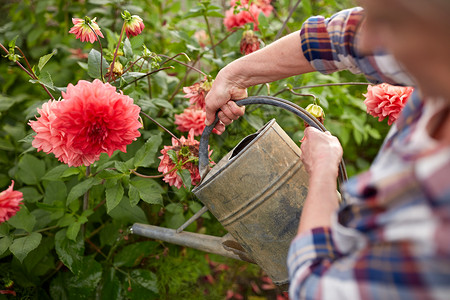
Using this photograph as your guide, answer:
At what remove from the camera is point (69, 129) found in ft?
3.03

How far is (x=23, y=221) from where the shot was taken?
1222 millimetres

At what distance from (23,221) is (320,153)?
93 centimetres

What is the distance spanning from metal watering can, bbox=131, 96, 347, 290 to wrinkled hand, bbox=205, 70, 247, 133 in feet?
0.16

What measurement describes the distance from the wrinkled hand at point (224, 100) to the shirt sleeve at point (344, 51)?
0.21 metres

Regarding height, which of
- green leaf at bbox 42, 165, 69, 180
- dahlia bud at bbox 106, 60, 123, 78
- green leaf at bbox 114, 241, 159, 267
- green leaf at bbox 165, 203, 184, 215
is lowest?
green leaf at bbox 114, 241, 159, 267

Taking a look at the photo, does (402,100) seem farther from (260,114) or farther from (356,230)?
(356,230)

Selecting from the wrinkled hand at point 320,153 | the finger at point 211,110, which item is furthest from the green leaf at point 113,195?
the wrinkled hand at point 320,153

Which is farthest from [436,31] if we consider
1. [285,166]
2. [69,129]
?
[69,129]

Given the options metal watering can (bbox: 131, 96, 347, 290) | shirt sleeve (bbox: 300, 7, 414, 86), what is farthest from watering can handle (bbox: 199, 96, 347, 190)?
shirt sleeve (bbox: 300, 7, 414, 86)

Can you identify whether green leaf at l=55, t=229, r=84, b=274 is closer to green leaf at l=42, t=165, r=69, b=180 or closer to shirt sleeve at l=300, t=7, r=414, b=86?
green leaf at l=42, t=165, r=69, b=180

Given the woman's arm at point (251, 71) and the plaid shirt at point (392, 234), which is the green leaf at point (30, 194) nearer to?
the woman's arm at point (251, 71)

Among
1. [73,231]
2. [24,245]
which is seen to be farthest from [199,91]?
[24,245]

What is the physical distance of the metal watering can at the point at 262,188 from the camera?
2.99 ft

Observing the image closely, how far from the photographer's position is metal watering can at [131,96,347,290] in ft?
2.99
